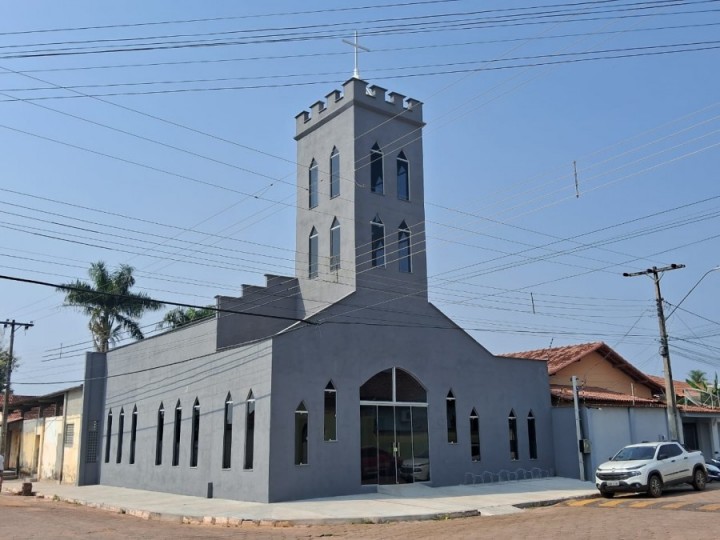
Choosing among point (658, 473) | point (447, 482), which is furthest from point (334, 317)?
point (658, 473)

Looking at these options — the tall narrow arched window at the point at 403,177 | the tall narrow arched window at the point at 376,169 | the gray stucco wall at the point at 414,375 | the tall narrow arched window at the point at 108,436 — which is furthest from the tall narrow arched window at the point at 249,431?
the tall narrow arched window at the point at 108,436

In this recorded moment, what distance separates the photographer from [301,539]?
14617 millimetres

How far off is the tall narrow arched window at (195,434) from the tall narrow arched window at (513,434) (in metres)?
12.0

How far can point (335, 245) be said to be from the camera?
89.3 ft

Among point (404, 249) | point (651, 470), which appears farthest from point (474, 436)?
point (404, 249)

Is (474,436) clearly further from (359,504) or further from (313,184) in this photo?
(313,184)

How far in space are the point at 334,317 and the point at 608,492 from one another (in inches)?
403

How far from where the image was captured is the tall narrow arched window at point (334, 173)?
27.6 m

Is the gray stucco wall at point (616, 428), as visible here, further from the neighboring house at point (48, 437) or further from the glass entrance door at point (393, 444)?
the neighboring house at point (48, 437)

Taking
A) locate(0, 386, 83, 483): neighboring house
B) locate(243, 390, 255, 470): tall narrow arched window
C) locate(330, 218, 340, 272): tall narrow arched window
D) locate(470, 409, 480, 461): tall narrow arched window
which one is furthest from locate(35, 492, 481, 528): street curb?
locate(0, 386, 83, 483): neighboring house

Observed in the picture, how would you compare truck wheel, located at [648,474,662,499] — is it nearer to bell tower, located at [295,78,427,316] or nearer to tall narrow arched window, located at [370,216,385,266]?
bell tower, located at [295,78,427,316]

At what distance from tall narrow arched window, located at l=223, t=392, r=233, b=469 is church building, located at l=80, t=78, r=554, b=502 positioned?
7 centimetres

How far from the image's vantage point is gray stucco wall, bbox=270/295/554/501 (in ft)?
72.7

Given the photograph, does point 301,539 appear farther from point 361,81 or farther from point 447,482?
point 361,81
